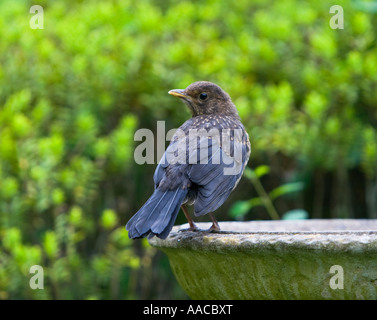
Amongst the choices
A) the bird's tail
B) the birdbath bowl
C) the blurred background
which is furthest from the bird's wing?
the blurred background

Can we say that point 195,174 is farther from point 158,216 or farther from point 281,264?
point 281,264

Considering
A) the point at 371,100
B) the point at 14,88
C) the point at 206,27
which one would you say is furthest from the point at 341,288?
the point at 206,27

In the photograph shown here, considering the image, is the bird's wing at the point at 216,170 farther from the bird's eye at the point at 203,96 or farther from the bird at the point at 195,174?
the bird's eye at the point at 203,96

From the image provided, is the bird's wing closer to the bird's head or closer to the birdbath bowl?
the birdbath bowl

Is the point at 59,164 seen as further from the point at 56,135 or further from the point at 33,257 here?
the point at 33,257

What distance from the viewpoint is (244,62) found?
557 centimetres

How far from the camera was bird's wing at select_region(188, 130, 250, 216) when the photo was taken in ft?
10.5

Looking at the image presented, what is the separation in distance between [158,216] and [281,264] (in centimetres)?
65

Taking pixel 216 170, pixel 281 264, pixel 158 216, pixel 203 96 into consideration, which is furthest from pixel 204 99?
pixel 281 264

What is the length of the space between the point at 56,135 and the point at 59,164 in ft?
1.31

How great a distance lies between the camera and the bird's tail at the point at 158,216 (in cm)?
282

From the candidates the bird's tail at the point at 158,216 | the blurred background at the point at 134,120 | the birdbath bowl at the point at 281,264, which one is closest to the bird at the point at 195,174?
Answer: the bird's tail at the point at 158,216

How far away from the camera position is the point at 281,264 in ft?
8.78

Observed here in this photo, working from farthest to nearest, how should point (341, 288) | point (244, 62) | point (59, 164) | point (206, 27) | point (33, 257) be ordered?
point (206, 27), point (244, 62), point (59, 164), point (33, 257), point (341, 288)
